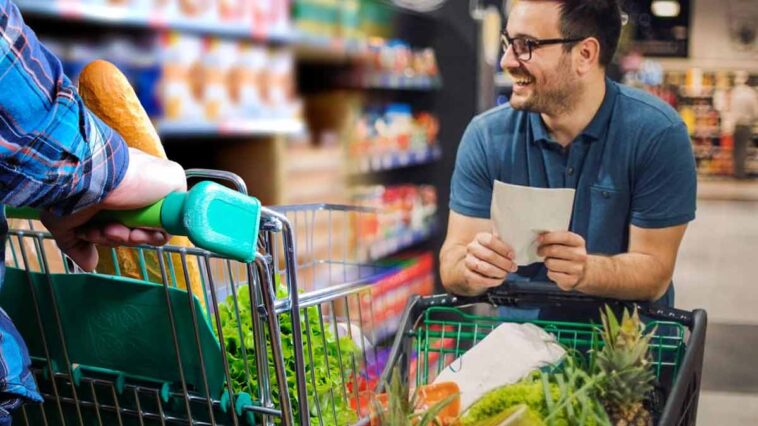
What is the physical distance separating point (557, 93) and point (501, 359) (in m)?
0.52

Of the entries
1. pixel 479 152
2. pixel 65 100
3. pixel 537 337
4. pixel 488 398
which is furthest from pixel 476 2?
pixel 65 100

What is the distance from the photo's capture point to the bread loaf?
1614 mm

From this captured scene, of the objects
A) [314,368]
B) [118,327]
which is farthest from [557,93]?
[118,327]

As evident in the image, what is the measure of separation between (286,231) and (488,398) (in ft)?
1.86

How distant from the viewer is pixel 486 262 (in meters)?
1.87

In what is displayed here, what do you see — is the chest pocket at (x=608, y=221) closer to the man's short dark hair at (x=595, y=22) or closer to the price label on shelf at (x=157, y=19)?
the man's short dark hair at (x=595, y=22)

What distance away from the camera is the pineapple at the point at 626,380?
155 cm

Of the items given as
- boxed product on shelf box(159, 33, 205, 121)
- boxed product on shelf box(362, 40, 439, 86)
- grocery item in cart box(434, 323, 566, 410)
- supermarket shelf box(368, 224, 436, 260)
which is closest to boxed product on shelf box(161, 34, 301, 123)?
boxed product on shelf box(159, 33, 205, 121)

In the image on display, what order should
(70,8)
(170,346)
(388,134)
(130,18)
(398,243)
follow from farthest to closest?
(388,134) < (398,243) < (130,18) < (70,8) < (170,346)

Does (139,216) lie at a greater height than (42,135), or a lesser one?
lesser

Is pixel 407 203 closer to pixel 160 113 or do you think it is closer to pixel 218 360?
pixel 160 113

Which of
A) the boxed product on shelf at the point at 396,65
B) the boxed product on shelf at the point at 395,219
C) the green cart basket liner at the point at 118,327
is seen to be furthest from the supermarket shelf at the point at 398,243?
the green cart basket liner at the point at 118,327

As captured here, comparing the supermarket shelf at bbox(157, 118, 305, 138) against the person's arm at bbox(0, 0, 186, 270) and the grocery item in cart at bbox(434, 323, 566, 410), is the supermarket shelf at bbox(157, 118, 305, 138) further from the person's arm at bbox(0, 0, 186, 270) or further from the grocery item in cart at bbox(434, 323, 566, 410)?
the person's arm at bbox(0, 0, 186, 270)

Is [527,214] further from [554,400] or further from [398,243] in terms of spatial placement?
[398,243]
